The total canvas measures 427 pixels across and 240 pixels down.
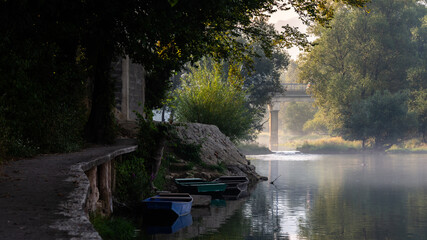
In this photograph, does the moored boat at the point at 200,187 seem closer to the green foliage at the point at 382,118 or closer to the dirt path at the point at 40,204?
the dirt path at the point at 40,204

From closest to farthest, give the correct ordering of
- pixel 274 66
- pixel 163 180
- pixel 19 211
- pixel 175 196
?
pixel 19 211 → pixel 175 196 → pixel 163 180 → pixel 274 66

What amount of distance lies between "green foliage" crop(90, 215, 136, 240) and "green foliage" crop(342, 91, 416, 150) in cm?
5752

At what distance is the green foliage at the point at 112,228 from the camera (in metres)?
13.4

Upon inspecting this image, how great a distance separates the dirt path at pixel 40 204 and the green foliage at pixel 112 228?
5.58 feet

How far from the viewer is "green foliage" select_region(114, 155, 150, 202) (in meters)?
19.0

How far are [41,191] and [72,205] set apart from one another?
144 centimetres

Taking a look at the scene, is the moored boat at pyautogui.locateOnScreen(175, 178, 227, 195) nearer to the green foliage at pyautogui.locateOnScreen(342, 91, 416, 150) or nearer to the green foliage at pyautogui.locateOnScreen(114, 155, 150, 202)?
the green foliage at pyautogui.locateOnScreen(114, 155, 150, 202)

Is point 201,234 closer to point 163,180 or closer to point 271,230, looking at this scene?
point 271,230

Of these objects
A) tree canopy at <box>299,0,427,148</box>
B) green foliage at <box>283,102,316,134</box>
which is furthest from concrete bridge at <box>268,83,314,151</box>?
green foliage at <box>283,102,316,134</box>

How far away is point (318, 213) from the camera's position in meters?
20.5

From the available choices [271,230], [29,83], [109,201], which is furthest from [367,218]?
[29,83]

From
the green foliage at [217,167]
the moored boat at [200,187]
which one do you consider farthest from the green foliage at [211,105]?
the moored boat at [200,187]

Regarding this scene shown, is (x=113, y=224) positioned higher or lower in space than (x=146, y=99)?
lower

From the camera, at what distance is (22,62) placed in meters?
15.0
